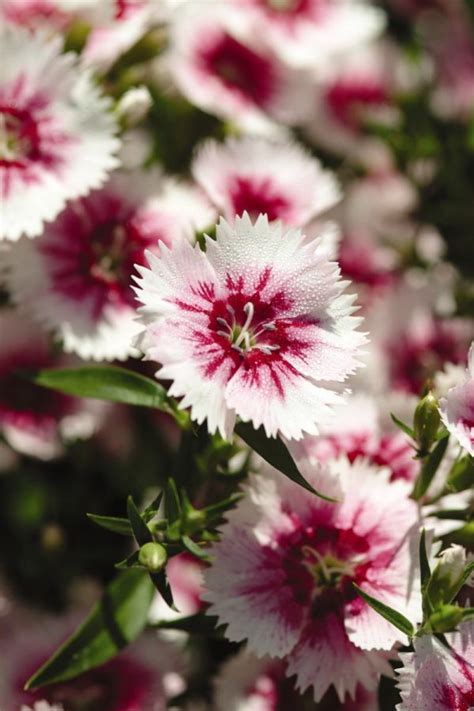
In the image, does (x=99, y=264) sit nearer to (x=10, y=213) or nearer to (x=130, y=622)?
(x=10, y=213)

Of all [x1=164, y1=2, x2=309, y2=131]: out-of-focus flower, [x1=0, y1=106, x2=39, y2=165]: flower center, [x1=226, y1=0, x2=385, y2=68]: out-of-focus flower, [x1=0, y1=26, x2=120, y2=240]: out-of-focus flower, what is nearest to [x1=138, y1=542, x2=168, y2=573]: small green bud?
[x1=0, y1=26, x2=120, y2=240]: out-of-focus flower

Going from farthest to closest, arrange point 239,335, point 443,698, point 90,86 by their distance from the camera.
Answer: point 90,86, point 239,335, point 443,698

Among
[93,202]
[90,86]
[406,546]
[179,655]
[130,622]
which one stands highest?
[90,86]

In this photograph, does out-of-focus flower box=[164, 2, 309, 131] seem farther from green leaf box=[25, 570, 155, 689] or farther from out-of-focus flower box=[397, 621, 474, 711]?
out-of-focus flower box=[397, 621, 474, 711]

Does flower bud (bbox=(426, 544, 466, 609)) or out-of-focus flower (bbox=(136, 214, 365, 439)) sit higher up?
out-of-focus flower (bbox=(136, 214, 365, 439))

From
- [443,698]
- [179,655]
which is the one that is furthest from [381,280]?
[443,698]

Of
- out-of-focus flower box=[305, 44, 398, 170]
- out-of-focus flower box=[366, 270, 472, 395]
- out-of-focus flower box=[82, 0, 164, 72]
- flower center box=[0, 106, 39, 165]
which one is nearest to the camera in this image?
flower center box=[0, 106, 39, 165]

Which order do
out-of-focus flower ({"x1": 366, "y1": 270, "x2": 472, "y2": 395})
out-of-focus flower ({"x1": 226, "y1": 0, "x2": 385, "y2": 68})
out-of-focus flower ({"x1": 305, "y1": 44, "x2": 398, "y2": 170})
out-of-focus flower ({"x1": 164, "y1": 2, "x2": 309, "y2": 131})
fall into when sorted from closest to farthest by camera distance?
out-of-focus flower ({"x1": 366, "y1": 270, "x2": 472, "y2": 395}) → out-of-focus flower ({"x1": 164, "y1": 2, "x2": 309, "y2": 131}) → out-of-focus flower ({"x1": 226, "y1": 0, "x2": 385, "y2": 68}) → out-of-focus flower ({"x1": 305, "y1": 44, "x2": 398, "y2": 170})
